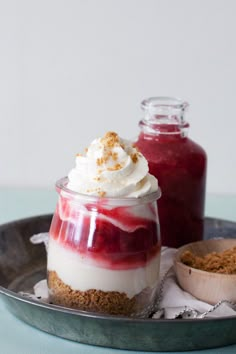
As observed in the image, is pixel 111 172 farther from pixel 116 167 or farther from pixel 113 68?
pixel 113 68

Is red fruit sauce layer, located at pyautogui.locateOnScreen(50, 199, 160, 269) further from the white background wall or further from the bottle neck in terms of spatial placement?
the white background wall

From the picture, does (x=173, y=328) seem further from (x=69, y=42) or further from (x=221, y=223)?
(x=69, y=42)

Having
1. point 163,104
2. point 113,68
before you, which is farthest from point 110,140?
point 113,68

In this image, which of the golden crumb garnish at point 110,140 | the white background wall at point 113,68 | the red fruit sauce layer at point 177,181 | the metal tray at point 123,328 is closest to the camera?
the metal tray at point 123,328

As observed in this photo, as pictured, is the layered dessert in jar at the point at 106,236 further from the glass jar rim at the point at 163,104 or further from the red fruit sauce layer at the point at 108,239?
the glass jar rim at the point at 163,104

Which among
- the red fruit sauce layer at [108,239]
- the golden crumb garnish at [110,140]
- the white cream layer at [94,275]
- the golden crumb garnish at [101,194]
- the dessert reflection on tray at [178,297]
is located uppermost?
the golden crumb garnish at [110,140]

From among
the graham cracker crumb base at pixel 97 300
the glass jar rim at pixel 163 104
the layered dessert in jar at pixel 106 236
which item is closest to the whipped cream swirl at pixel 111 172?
the layered dessert in jar at pixel 106 236

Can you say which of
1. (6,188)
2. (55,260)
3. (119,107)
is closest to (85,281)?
(55,260)
